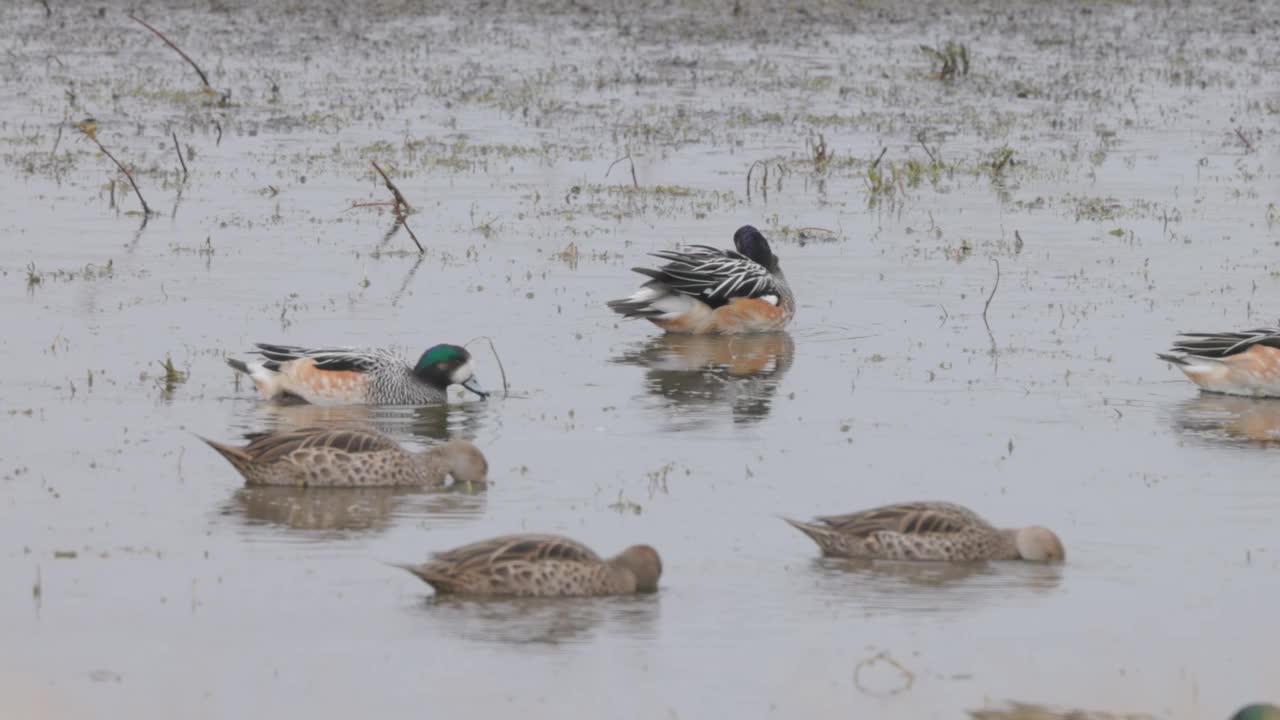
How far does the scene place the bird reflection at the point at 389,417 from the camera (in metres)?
14.5

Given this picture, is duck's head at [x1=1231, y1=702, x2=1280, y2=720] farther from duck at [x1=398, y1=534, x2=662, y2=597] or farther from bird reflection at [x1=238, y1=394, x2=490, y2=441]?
bird reflection at [x1=238, y1=394, x2=490, y2=441]

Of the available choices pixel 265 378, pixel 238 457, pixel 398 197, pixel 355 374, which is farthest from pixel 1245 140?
pixel 238 457

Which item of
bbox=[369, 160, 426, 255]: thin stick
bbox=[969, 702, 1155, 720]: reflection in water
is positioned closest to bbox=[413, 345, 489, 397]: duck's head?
bbox=[369, 160, 426, 255]: thin stick

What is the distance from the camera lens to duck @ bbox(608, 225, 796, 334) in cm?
1836

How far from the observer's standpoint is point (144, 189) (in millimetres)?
23922

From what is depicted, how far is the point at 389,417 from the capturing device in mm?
15039

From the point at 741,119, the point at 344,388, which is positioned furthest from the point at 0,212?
the point at 741,119

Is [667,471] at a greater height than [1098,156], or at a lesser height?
lesser

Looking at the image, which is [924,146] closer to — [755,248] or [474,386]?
[755,248]

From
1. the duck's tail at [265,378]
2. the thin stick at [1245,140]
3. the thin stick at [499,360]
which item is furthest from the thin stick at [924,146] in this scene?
the duck's tail at [265,378]

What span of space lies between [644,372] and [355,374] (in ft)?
8.39

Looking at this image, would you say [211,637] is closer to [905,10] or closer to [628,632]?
[628,632]

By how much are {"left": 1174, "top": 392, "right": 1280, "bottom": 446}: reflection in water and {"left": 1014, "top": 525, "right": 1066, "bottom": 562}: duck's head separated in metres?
3.55

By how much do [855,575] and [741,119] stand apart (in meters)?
19.3
